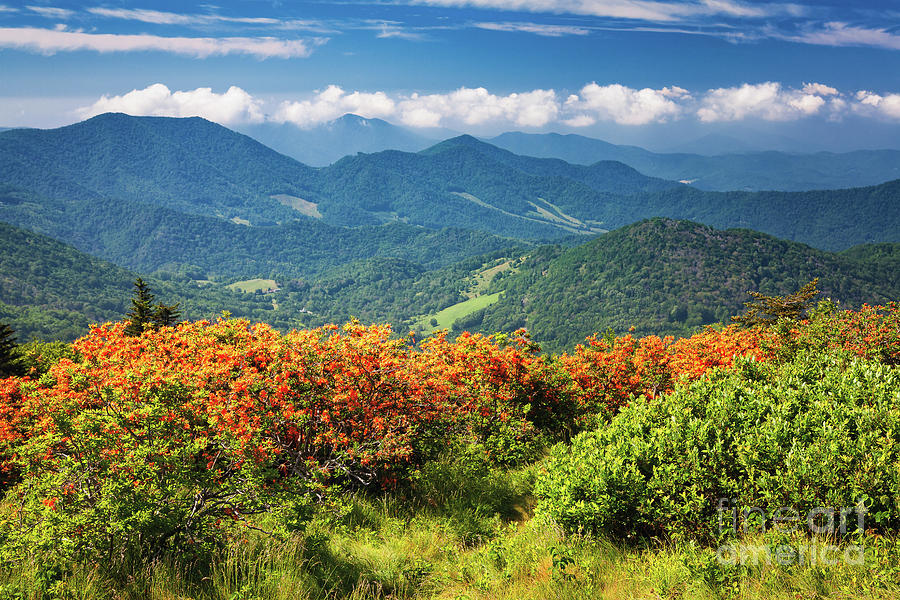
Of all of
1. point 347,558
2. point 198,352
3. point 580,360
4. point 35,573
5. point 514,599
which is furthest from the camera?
point 580,360

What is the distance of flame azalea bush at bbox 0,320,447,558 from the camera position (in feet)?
17.0

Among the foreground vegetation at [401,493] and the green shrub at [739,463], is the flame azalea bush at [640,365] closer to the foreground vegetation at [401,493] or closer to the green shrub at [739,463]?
the foreground vegetation at [401,493]

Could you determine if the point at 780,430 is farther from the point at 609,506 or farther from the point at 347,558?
the point at 347,558

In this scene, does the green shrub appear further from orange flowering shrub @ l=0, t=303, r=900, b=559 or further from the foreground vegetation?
orange flowering shrub @ l=0, t=303, r=900, b=559

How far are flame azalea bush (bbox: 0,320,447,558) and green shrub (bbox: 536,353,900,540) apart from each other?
3.54 metres

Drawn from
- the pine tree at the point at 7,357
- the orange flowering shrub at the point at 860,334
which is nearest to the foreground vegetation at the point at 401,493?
the orange flowering shrub at the point at 860,334

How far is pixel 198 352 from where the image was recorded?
11375 mm

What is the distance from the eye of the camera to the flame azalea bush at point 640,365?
1582cm

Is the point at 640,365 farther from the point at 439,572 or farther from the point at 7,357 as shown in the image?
the point at 7,357

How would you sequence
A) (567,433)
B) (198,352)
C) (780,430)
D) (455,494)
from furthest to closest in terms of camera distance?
(567,433) < (198,352) < (455,494) < (780,430)

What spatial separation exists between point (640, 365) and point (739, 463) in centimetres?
1162

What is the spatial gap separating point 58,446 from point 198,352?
5.20 m

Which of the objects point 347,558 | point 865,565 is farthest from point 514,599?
point 865,565

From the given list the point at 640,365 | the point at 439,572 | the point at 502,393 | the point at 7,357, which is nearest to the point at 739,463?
the point at 439,572
